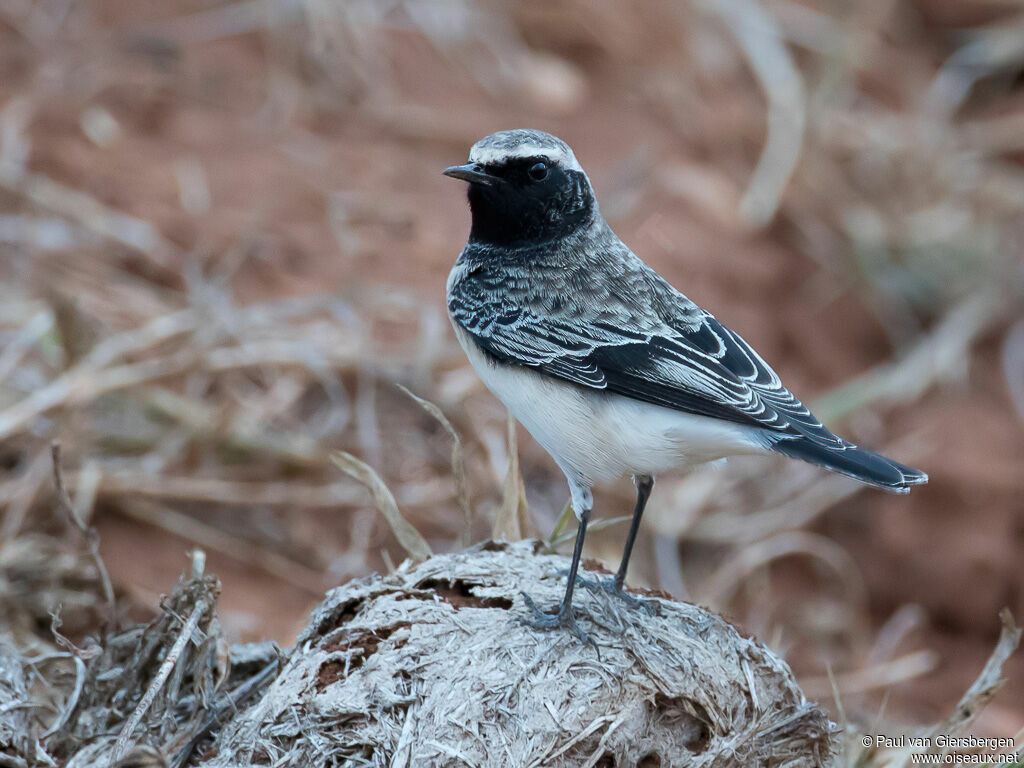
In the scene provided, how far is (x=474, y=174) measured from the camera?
435cm

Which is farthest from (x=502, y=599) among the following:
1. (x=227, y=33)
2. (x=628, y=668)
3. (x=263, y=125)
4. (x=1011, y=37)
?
(x=1011, y=37)

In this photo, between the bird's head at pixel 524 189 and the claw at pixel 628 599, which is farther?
the bird's head at pixel 524 189

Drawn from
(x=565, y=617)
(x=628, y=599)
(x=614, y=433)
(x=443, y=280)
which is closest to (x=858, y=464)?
(x=614, y=433)

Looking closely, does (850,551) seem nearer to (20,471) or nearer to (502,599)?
(502,599)

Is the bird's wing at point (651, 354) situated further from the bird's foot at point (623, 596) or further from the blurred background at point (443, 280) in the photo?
the blurred background at point (443, 280)

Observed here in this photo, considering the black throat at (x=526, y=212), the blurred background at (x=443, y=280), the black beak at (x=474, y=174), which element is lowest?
the blurred background at (x=443, y=280)

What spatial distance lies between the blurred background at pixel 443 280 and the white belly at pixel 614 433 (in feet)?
2.55

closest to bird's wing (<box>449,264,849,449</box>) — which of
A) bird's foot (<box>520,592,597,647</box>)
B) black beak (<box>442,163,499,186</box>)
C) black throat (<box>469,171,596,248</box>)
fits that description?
black throat (<box>469,171,596,248</box>)

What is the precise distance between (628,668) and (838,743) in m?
0.75

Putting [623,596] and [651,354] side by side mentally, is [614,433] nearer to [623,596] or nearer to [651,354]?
[651,354]

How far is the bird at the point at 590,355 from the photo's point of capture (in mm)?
3836

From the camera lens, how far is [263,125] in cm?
949

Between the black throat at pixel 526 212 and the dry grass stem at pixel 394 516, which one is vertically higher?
the black throat at pixel 526 212

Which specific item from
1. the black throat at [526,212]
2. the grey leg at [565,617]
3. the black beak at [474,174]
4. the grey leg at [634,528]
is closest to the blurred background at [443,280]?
the grey leg at [634,528]
